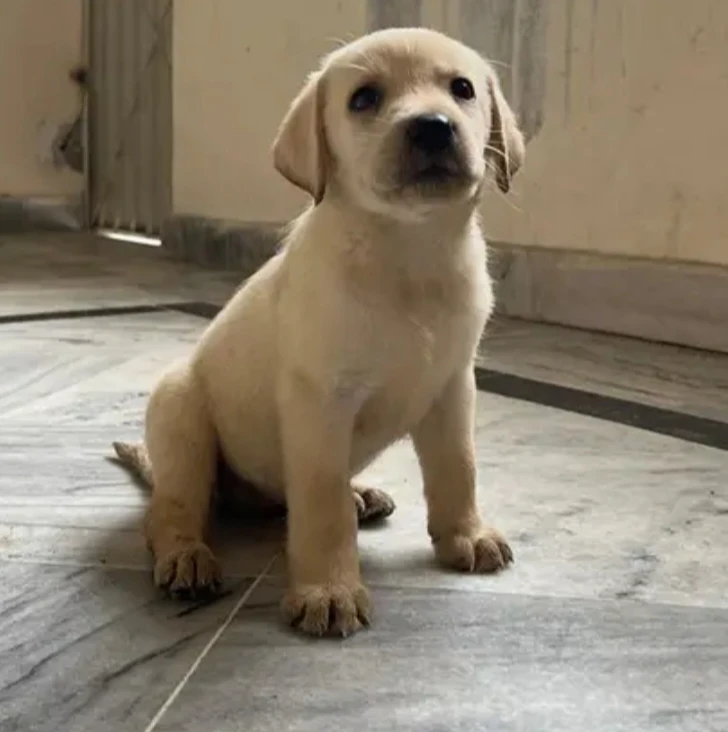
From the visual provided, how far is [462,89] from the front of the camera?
1.44 metres

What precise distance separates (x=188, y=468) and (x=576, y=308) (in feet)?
5.72

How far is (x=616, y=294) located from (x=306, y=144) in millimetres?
1664

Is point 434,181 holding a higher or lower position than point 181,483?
higher

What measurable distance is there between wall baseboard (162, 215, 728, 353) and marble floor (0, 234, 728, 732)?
41 cm

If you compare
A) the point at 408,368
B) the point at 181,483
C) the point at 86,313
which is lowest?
the point at 86,313

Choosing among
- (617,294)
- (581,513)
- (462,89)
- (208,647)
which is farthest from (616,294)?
(208,647)

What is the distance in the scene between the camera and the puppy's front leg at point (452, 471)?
1482 mm

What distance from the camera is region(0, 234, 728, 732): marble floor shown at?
1.11 metres

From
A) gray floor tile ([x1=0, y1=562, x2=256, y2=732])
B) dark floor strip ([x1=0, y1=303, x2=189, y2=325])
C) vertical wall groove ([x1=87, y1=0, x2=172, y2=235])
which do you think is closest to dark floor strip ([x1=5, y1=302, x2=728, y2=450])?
gray floor tile ([x1=0, y1=562, x2=256, y2=732])

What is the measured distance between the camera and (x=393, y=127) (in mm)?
1349

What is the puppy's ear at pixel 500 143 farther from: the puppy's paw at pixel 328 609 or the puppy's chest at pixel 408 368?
the puppy's paw at pixel 328 609

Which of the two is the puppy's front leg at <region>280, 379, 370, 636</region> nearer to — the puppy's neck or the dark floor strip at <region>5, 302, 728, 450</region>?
the puppy's neck

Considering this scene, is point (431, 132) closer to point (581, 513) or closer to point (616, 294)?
point (581, 513)

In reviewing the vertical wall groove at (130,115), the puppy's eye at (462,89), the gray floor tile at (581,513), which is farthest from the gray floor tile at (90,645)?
the vertical wall groove at (130,115)
